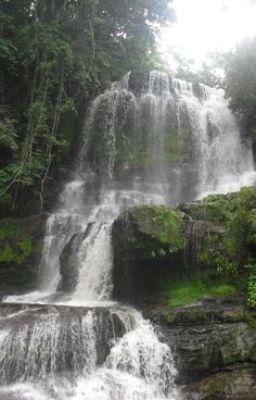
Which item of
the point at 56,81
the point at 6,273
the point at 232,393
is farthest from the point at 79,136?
the point at 232,393

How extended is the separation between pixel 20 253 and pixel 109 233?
10.1ft

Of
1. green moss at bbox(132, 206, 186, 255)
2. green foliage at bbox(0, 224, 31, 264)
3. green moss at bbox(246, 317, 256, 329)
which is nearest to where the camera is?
green moss at bbox(246, 317, 256, 329)

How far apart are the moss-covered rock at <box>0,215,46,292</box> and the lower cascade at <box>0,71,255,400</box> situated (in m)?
0.28

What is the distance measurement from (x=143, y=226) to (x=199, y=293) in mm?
2037

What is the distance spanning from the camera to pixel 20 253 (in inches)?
547

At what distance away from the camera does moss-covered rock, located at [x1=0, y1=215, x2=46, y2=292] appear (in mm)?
13578

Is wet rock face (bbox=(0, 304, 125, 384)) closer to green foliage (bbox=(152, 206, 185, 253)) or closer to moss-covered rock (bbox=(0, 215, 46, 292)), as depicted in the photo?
green foliage (bbox=(152, 206, 185, 253))

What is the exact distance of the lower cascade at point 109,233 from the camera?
28.7ft

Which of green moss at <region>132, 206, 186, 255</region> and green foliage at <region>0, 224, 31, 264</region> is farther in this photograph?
green foliage at <region>0, 224, 31, 264</region>

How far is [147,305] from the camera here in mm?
10859

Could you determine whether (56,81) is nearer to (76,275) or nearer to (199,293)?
(76,275)

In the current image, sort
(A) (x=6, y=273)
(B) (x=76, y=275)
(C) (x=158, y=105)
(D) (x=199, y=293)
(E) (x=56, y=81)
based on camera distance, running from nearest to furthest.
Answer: (D) (x=199, y=293)
(B) (x=76, y=275)
(A) (x=6, y=273)
(E) (x=56, y=81)
(C) (x=158, y=105)

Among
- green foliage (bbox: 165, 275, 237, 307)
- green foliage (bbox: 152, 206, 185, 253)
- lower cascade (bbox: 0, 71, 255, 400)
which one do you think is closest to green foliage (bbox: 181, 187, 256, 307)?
green foliage (bbox: 165, 275, 237, 307)

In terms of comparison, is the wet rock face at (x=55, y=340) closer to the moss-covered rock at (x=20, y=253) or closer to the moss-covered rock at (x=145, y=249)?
the moss-covered rock at (x=145, y=249)
